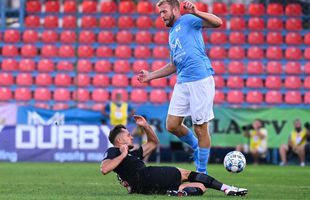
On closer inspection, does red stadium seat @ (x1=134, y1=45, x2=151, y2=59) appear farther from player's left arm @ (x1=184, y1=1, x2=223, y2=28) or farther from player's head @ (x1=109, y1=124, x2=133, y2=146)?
player's head @ (x1=109, y1=124, x2=133, y2=146)

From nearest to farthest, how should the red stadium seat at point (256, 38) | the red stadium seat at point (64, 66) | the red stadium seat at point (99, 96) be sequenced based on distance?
1. the red stadium seat at point (99, 96)
2. the red stadium seat at point (64, 66)
3. the red stadium seat at point (256, 38)

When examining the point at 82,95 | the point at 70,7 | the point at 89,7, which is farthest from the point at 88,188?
the point at 70,7

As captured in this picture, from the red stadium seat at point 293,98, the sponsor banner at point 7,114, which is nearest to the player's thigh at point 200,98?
the sponsor banner at point 7,114

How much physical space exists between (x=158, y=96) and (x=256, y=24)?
14.0 ft

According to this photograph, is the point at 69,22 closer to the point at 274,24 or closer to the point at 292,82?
the point at 274,24

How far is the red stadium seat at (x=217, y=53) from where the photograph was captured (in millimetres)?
27516

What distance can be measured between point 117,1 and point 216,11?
13.0 ft

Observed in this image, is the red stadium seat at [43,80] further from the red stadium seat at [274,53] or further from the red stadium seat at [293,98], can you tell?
the red stadium seat at [293,98]

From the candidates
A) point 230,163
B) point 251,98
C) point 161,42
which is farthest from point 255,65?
point 230,163

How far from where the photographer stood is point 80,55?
28.0m

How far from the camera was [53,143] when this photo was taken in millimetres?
22844

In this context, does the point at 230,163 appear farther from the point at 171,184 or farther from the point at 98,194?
the point at 98,194

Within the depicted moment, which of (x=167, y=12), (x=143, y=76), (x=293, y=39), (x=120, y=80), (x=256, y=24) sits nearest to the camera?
(x=167, y=12)

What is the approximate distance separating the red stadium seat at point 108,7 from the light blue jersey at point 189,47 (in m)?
17.9
